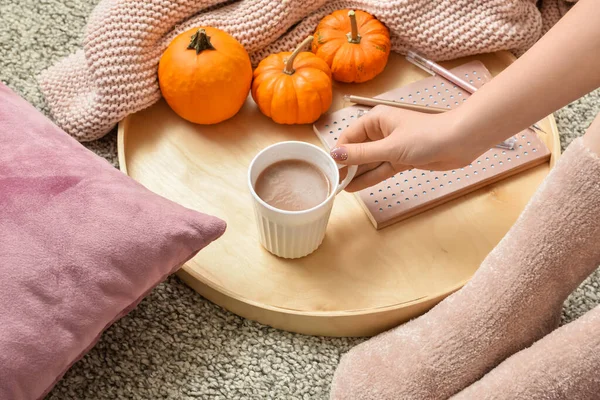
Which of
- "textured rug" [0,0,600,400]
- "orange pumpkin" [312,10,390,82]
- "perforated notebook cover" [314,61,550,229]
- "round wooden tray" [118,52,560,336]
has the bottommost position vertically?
"textured rug" [0,0,600,400]

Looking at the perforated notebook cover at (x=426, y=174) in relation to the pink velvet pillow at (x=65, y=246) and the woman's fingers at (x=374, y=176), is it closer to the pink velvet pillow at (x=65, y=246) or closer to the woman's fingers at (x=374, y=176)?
the woman's fingers at (x=374, y=176)

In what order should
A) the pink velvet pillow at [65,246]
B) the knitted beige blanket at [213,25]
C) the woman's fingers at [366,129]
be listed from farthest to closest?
the knitted beige blanket at [213,25] < the woman's fingers at [366,129] < the pink velvet pillow at [65,246]

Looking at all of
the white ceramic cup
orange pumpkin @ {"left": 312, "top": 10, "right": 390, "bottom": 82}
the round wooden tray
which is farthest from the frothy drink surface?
orange pumpkin @ {"left": 312, "top": 10, "right": 390, "bottom": 82}

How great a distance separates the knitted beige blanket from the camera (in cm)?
86

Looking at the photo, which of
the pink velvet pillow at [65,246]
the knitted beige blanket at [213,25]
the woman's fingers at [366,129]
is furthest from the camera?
the knitted beige blanket at [213,25]

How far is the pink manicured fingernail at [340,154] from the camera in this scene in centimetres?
69

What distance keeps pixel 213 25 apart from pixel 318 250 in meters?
0.36

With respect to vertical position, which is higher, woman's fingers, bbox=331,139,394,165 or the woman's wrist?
the woman's wrist

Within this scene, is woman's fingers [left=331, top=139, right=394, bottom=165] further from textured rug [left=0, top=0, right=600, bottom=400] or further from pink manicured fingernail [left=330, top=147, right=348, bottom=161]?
textured rug [left=0, top=0, right=600, bottom=400]

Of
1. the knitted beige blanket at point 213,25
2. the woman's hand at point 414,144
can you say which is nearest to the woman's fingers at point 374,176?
the woman's hand at point 414,144

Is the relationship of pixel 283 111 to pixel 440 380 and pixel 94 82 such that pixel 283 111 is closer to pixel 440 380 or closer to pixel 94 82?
pixel 94 82

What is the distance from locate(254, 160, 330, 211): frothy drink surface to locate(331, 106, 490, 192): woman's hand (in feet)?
0.15

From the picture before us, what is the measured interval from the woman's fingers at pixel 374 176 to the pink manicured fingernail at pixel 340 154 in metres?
0.10

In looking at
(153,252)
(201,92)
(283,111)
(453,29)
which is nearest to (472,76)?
(453,29)
